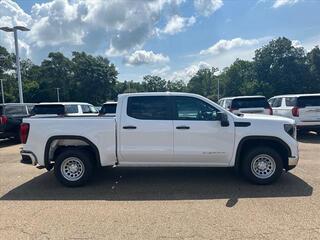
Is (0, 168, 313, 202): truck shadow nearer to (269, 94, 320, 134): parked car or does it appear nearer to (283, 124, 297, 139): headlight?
(283, 124, 297, 139): headlight

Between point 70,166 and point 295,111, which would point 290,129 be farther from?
point 295,111

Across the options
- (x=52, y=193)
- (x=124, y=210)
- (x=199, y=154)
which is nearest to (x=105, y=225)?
(x=124, y=210)

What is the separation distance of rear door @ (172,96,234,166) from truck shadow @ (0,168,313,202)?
568mm

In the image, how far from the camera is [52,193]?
21.2ft

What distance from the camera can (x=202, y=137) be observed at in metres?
6.59

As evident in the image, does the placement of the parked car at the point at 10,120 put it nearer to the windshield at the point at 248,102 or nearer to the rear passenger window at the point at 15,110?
the rear passenger window at the point at 15,110

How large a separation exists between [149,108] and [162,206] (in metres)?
2.15

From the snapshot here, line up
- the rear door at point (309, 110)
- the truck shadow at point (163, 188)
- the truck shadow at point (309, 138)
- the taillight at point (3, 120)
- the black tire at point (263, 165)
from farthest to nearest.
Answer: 1. the taillight at point (3, 120)
2. the rear door at point (309, 110)
3. the truck shadow at point (309, 138)
4. the black tire at point (263, 165)
5. the truck shadow at point (163, 188)

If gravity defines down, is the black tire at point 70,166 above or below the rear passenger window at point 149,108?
below

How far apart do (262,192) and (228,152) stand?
100 centimetres

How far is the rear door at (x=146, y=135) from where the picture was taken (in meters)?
6.64

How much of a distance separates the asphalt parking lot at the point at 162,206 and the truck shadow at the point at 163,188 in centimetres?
2

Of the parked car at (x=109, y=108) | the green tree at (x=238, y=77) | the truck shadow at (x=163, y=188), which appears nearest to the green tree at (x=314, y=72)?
the green tree at (x=238, y=77)

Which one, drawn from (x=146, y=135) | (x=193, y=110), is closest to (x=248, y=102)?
(x=193, y=110)
